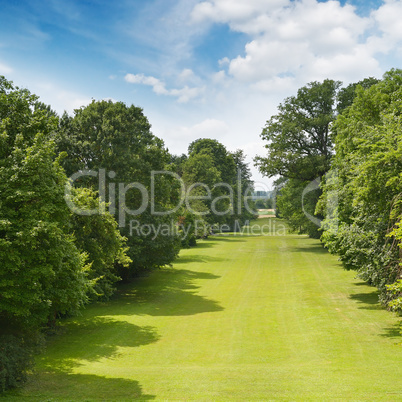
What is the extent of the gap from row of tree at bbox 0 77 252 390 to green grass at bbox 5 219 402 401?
6.04ft

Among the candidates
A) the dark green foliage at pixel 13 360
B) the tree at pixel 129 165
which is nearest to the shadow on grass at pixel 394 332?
the dark green foliage at pixel 13 360

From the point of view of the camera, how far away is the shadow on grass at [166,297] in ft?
85.4

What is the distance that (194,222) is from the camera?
6122 centimetres

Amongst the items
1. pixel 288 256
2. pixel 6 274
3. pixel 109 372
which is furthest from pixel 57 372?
pixel 288 256

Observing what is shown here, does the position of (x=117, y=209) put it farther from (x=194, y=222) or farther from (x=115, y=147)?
(x=194, y=222)

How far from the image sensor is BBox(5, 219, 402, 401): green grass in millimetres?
12117

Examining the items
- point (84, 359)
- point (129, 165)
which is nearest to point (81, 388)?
point (84, 359)

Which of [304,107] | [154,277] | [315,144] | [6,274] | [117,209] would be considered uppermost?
[304,107]

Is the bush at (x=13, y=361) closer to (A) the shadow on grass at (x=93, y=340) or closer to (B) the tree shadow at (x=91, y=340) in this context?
(B) the tree shadow at (x=91, y=340)

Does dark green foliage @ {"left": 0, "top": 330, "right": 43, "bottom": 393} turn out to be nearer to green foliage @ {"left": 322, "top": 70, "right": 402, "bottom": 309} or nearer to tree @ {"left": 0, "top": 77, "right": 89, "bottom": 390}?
tree @ {"left": 0, "top": 77, "right": 89, "bottom": 390}

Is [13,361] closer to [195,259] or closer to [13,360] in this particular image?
[13,360]

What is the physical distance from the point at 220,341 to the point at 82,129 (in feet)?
68.9

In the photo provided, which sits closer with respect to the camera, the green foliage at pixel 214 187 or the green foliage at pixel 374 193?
the green foliage at pixel 374 193

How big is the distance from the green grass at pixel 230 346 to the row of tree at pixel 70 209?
6.04ft
